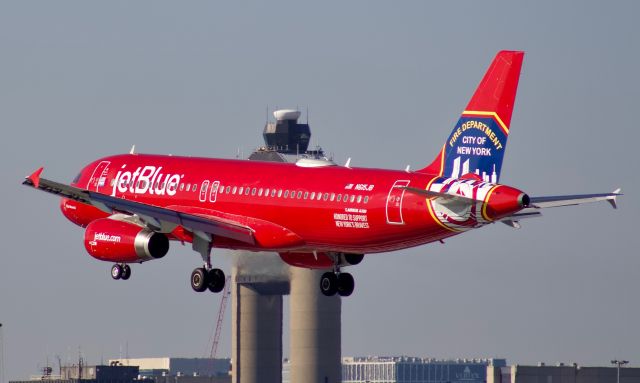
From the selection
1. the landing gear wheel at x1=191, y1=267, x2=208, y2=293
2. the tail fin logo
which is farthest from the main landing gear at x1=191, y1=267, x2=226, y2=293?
the tail fin logo

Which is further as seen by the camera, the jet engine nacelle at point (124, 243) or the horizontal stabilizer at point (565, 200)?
the jet engine nacelle at point (124, 243)

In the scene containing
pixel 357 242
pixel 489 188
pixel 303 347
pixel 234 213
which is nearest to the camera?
pixel 489 188

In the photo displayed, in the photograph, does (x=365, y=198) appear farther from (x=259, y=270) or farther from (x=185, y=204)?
(x=259, y=270)

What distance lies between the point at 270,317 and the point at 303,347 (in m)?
8.66

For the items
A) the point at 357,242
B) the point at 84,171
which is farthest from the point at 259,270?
the point at 357,242

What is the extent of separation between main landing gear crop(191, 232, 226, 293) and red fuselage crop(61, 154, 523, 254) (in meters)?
0.59

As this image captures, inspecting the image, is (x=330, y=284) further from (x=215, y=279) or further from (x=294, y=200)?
(x=294, y=200)

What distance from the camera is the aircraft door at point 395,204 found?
88.9 m

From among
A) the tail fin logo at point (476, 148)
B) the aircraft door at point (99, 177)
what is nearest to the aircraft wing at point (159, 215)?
the aircraft door at point (99, 177)

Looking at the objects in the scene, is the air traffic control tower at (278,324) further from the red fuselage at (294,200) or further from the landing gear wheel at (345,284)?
the landing gear wheel at (345,284)

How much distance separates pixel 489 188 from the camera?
85.8m

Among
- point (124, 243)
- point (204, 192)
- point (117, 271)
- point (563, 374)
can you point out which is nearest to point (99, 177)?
point (117, 271)

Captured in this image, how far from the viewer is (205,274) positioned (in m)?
98.1

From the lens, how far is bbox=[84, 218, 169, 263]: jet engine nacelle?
319 ft
